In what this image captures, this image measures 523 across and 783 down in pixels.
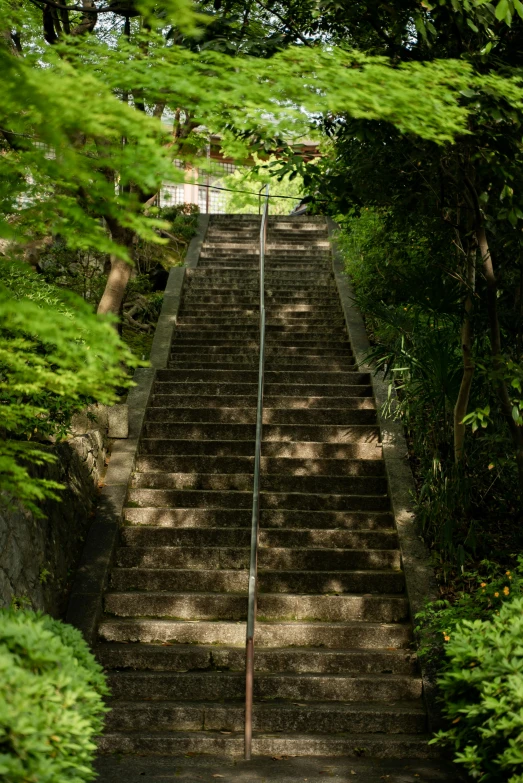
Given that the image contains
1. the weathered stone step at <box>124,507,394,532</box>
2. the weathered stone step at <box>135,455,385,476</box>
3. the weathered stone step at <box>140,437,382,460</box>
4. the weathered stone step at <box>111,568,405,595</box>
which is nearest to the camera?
the weathered stone step at <box>111,568,405,595</box>

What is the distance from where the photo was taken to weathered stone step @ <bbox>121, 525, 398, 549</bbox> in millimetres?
6504

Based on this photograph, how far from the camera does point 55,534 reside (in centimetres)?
579

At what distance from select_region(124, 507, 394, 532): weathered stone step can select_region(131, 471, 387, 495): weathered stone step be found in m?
0.38

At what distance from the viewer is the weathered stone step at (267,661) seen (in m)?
5.44

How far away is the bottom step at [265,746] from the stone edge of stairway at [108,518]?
916mm

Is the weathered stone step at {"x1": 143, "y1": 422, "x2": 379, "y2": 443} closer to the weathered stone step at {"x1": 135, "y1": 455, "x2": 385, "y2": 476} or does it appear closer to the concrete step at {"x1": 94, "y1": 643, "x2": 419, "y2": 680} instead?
the weathered stone step at {"x1": 135, "y1": 455, "x2": 385, "y2": 476}

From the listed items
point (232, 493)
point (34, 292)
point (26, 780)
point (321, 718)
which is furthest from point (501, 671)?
point (34, 292)

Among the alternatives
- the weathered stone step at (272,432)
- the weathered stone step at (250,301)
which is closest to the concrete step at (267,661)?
the weathered stone step at (272,432)

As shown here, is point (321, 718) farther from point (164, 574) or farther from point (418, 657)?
point (164, 574)

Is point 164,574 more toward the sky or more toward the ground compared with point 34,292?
more toward the ground

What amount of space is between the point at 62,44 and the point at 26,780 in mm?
3184

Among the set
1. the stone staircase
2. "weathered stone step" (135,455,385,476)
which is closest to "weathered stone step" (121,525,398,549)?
the stone staircase

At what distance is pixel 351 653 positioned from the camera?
5.49m

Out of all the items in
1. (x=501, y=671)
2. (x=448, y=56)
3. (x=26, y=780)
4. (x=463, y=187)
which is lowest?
(x=501, y=671)
